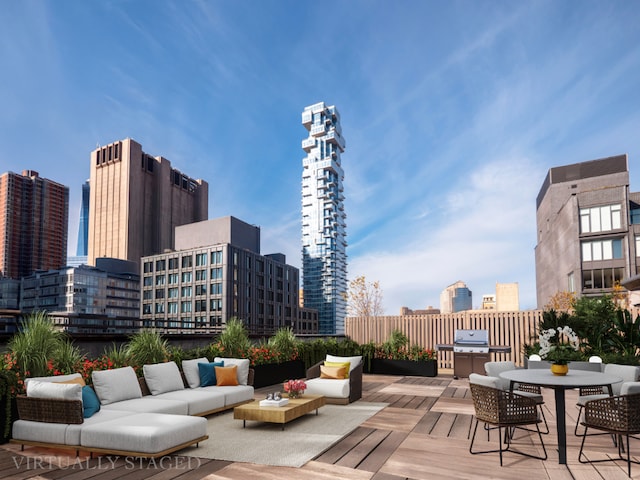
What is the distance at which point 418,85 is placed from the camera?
2295 centimetres

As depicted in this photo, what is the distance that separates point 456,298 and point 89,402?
173419mm

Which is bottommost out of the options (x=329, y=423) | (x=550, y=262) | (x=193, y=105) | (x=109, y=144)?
(x=329, y=423)

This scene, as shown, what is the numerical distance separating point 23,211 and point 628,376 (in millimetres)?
170581

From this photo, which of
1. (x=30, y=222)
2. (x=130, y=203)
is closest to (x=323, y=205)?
(x=130, y=203)

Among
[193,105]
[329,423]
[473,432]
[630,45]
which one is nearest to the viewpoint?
[473,432]

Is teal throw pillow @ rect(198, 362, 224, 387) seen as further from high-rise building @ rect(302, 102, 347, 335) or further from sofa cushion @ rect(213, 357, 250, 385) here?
high-rise building @ rect(302, 102, 347, 335)

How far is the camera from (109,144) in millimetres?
121625

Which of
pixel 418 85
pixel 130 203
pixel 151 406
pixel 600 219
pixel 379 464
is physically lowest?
pixel 379 464

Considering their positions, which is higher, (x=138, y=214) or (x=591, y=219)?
(x=138, y=214)

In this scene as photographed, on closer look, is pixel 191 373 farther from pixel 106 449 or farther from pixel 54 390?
pixel 106 449

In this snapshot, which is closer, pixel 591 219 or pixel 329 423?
pixel 329 423

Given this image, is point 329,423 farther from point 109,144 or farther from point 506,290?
point 109,144

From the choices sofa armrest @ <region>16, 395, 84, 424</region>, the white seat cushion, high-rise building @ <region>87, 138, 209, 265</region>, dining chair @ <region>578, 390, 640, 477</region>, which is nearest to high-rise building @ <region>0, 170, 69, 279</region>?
high-rise building @ <region>87, 138, 209, 265</region>

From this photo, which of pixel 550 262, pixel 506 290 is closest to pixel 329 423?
pixel 550 262
